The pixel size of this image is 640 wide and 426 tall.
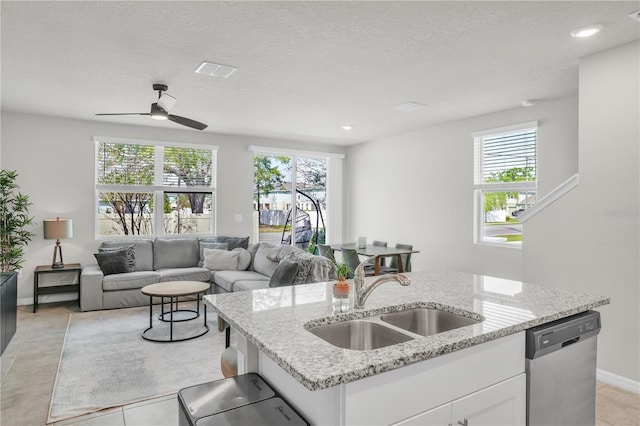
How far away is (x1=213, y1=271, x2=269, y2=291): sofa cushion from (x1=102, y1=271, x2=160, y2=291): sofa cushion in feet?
2.63

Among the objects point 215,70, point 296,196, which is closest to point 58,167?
point 215,70

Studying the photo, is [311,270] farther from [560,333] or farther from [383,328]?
[560,333]

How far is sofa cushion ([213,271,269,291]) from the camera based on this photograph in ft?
16.9

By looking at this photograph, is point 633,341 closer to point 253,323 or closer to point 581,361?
point 581,361

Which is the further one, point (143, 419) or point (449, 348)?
point (143, 419)

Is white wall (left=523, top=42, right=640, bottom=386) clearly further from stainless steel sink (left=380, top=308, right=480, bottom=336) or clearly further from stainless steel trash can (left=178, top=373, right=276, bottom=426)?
stainless steel trash can (left=178, top=373, right=276, bottom=426)

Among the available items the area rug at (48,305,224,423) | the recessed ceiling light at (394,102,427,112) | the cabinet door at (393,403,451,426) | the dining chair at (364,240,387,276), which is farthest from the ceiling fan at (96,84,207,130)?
the cabinet door at (393,403,451,426)

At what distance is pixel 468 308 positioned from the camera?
185 centimetres

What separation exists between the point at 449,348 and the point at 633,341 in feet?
8.16

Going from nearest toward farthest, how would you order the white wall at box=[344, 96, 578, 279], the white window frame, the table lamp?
the white wall at box=[344, 96, 578, 279]
the table lamp
the white window frame

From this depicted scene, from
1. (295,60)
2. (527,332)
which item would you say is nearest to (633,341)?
(527,332)

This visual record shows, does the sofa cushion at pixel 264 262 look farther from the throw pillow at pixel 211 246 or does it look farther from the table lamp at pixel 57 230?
the table lamp at pixel 57 230

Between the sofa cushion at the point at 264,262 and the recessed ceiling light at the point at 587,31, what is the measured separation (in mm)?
4034

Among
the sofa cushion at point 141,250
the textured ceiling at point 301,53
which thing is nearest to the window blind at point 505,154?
the textured ceiling at point 301,53
